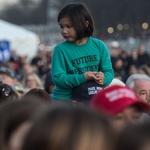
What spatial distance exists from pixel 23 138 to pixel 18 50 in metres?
31.8

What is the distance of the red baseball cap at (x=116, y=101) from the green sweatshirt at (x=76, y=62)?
2114mm

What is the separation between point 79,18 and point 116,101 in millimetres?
2281

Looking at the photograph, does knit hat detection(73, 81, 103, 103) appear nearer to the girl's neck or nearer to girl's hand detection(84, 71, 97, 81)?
girl's hand detection(84, 71, 97, 81)

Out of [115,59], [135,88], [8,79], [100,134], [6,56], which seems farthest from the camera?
[6,56]

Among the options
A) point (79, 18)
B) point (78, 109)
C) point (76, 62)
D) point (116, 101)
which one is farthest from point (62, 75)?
point (78, 109)

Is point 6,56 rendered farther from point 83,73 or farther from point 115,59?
point 83,73

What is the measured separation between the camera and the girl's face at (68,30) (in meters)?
5.64

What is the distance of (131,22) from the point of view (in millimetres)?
71562

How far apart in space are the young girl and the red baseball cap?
2069 mm

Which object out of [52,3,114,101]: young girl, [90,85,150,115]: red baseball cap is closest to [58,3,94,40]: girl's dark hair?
[52,3,114,101]: young girl

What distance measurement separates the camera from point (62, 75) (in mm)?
5691

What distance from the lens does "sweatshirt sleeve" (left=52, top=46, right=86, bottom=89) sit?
5.65 m

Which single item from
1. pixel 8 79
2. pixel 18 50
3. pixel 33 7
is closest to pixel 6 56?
pixel 18 50

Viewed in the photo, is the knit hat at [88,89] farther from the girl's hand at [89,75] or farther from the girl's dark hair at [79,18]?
the girl's dark hair at [79,18]
